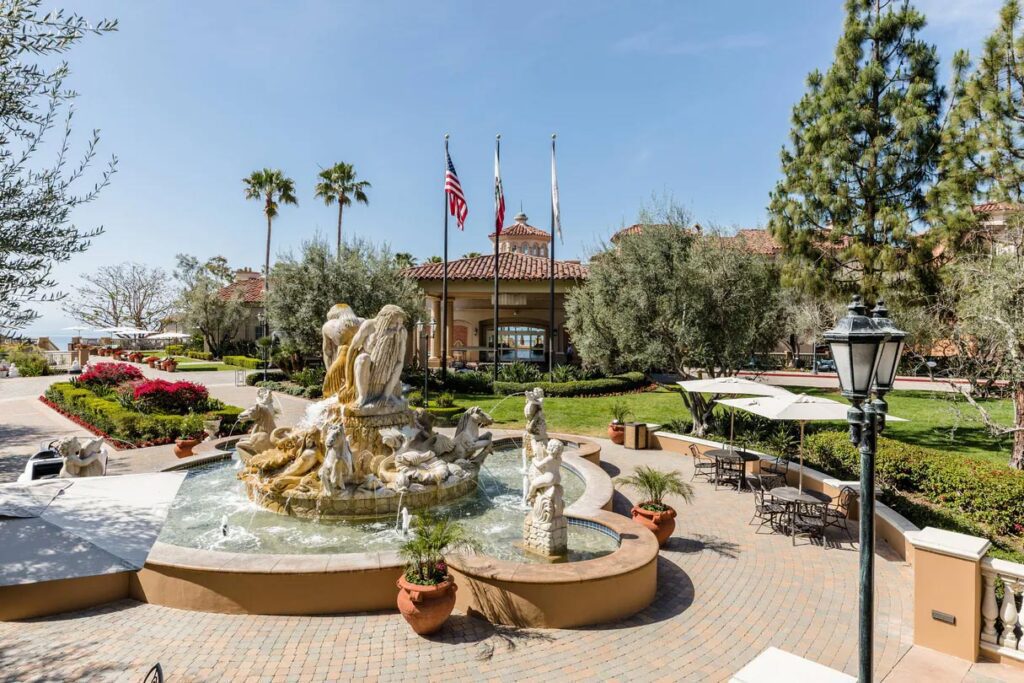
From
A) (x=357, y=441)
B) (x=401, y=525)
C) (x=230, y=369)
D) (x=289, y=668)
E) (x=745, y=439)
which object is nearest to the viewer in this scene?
(x=289, y=668)

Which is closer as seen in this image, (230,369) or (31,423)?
(31,423)

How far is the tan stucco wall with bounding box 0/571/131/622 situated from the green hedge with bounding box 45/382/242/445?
31.2 feet

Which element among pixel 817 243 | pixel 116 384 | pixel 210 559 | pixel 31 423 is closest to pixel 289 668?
pixel 210 559

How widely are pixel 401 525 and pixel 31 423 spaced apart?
1969cm

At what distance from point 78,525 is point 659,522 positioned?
7.96 meters

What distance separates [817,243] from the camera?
23250mm

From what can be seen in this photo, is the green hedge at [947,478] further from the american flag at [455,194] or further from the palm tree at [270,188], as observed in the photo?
the palm tree at [270,188]

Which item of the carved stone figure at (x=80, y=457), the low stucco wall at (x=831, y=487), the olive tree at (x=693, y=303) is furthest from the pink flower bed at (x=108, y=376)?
the low stucco wall at (x=831, y=487)

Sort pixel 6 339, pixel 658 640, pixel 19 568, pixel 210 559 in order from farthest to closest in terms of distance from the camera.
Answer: pixel 6 339 < pixel 210 559 < pixel 658 640 < pixel 19 568

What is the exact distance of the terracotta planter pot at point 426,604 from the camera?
591cm

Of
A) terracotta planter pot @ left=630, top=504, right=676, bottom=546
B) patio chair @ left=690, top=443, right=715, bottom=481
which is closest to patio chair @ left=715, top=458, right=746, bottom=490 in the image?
patio chair @ left=690, top=443, right=715, bottom=481

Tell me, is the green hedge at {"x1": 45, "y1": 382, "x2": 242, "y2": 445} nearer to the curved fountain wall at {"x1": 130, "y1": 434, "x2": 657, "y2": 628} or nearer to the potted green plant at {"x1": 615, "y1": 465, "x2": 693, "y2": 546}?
the curved fountain wall at {"x1": 130, "y1": 434, "x2": 657, "y2": 628}

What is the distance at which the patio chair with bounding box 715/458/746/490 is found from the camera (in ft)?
40.3

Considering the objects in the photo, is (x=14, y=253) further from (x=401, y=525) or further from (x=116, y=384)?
(x=116, y=384)
